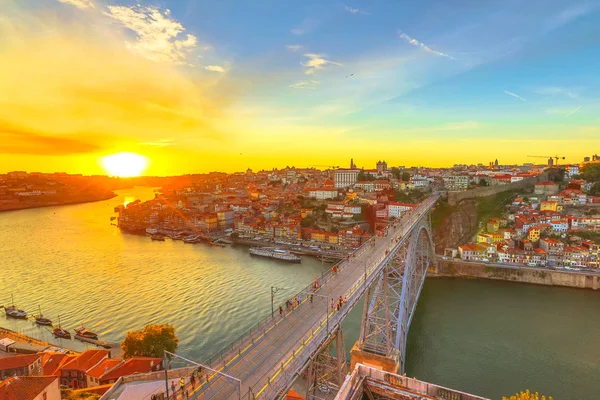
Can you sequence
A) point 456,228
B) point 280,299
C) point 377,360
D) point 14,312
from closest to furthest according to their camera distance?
point 377,360 → point 14,312 → point 280,299 → point 456,228

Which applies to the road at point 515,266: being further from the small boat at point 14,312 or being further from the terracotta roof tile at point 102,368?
the small boat at point 14,312

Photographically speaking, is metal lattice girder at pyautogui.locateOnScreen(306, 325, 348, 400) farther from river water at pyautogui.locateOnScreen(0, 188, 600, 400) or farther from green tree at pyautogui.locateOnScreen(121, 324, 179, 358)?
green tree at pyautogui.locateOnScreen(121, 324, 179, 358)

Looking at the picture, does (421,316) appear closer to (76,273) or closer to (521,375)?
(521,375)

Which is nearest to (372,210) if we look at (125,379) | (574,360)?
(574,360)

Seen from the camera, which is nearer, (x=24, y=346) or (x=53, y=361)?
(x=53, y=361)

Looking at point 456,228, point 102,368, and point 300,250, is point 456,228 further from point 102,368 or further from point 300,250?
point 102,368

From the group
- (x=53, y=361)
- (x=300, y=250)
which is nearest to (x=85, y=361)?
(x=53, y=361)

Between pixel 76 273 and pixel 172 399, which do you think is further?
pixel 76 273

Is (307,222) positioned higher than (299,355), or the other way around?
(299,355)
